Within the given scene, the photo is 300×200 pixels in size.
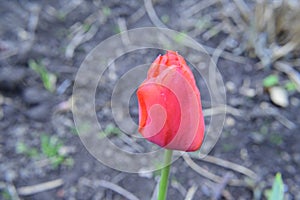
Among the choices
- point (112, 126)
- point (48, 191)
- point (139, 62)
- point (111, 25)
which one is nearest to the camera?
point (48, 191)

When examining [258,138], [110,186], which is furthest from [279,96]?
[110,186]

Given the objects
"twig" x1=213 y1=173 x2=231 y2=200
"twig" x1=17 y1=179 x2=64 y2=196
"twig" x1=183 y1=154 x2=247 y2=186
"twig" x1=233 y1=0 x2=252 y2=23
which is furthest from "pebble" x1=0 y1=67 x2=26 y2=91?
"twig" x1=233 y1=0 x2=252 y2=23

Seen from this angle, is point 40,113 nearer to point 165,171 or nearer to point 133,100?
point 133,100

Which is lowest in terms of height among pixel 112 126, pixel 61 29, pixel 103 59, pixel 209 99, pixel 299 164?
pixel 299 164

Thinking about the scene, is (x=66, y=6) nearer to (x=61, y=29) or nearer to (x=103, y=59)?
(x=61, y=29)

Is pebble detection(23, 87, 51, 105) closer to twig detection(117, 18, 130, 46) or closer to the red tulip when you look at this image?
twig detection(117, 18, 130, 46)

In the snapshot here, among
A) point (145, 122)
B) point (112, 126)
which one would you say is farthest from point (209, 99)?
point (145, 122)

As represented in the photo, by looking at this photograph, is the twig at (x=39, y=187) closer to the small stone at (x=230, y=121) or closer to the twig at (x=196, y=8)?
the small stone at (x=230, y=121)
